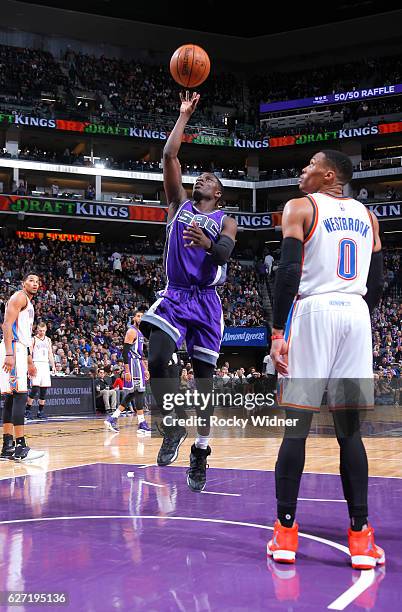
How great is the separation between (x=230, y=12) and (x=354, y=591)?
37544 millimetres

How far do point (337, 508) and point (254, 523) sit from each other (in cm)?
89

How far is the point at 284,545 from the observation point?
384 cm

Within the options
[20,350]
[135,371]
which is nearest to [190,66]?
[20,350]

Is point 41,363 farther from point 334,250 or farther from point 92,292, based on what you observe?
point 334,250

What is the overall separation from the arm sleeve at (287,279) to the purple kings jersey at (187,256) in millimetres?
1391

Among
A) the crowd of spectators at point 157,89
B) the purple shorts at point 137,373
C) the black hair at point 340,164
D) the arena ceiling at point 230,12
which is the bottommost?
the purple shorts at point 137,373

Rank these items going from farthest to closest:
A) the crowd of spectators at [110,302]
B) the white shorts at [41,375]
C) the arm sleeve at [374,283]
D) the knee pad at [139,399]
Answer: the crowd of spectators at [110,302] < the white shorts at [41,375] < the knee pad at [139,399] < the arm sleeve at [374,283]

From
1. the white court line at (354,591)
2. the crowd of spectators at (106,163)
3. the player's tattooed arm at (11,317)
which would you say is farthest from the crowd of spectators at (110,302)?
the white court line at (354,591)

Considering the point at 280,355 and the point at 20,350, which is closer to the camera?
the point at 280,355

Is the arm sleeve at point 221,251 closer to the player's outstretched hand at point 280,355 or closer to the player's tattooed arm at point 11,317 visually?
the player's outstretched hand at point 280,355

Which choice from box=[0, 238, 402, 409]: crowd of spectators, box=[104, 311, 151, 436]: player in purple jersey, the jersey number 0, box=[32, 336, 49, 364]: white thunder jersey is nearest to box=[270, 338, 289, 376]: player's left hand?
the jersey number 0

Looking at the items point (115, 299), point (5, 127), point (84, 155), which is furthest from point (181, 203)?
point (84, 155)

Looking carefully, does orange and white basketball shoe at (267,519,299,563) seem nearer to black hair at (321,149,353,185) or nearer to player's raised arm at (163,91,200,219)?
black hair at (321,149,353,185)

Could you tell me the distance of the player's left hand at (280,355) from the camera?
3.95 m
